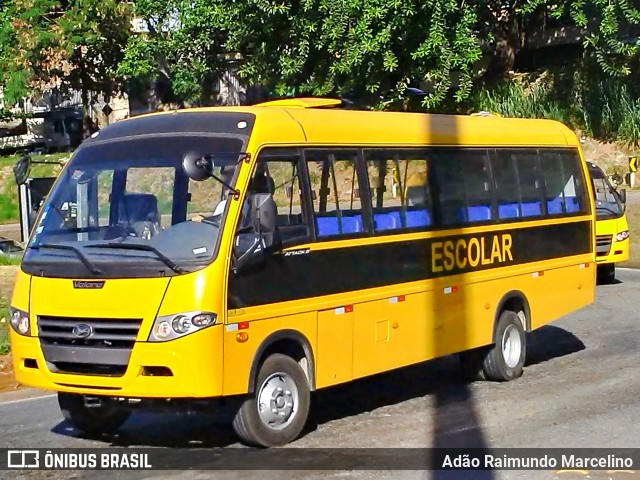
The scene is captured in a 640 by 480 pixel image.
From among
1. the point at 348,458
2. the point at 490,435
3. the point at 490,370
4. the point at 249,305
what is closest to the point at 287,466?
the point at 348,458

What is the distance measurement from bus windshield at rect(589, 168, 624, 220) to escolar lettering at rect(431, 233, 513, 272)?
9919 millimetres

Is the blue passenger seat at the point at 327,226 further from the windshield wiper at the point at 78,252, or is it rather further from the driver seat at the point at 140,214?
the windshield wiper at the point at 78,252

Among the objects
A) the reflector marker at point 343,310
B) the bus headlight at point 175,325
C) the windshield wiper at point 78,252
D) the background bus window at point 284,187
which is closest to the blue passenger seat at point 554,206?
the reflector marker at point 343,310

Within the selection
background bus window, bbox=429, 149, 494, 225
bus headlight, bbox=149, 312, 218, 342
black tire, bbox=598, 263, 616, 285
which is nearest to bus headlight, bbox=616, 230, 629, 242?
black tire, bbox=598, 263, 616, 285

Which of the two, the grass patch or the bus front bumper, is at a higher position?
the bus front bumper

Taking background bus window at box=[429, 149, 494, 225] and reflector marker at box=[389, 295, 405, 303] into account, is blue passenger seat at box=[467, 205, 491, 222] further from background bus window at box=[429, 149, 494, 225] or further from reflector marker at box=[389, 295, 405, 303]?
reflector marker at box=[389, 295, 405, 303]

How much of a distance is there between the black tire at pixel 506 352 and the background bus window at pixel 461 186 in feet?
3.88

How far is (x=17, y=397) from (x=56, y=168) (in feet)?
99.2

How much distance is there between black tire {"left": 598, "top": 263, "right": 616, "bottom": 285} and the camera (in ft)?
69.3

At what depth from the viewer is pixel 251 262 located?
8.65 metres

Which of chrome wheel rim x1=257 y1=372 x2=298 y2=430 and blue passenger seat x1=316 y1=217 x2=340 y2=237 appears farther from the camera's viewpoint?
blue passenger seat x1=316 y1=217 x2=340 y2=237

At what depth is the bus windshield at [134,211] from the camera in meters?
8.48

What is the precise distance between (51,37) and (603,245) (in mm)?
26171

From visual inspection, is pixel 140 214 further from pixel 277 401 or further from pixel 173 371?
pixel 277 401
